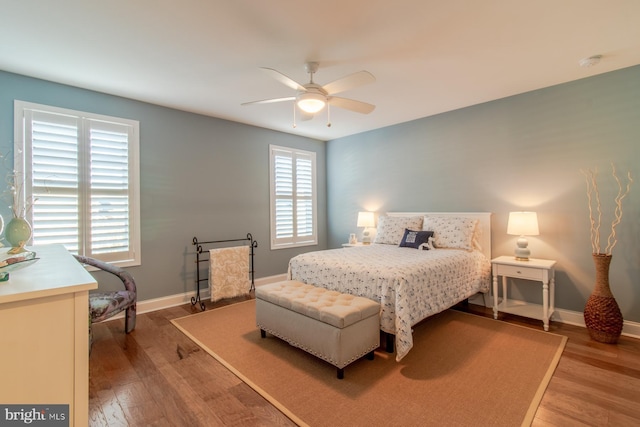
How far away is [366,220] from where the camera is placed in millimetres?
5117

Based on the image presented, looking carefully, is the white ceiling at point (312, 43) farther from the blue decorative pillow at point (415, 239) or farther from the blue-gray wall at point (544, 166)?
the blue decorative pillow at point (415, 239)

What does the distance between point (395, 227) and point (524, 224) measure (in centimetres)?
159

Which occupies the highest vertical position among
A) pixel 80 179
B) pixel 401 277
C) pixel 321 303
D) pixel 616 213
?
pixel 80 179

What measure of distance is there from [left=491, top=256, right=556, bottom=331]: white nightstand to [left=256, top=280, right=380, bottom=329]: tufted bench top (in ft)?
5.98

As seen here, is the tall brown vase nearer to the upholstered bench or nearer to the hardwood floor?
the hardwood floor

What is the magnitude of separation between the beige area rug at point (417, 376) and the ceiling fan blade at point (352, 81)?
7.60 ft

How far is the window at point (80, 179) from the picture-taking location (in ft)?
10.1

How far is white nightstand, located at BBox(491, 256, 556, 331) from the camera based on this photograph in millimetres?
3139

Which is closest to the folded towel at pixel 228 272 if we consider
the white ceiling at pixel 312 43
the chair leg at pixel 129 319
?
the chair leg at pixel 129 319

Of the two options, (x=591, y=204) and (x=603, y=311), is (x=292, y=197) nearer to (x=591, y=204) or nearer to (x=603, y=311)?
(x=591, y=204)

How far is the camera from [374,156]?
524 centimetres

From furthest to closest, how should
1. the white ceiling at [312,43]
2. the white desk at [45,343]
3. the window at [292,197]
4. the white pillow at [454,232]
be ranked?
the window at [292,197] < the white pillow at [454,232] < the white ceiling at [312,43] < the white desk at [45,343]

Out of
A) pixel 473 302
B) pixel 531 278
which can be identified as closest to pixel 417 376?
pixel 531 278

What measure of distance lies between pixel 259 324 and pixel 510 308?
2923 millimetres
